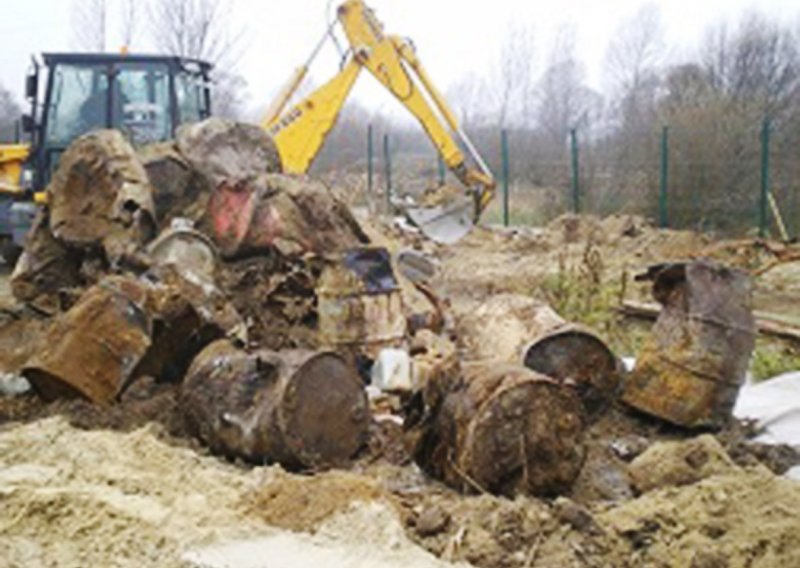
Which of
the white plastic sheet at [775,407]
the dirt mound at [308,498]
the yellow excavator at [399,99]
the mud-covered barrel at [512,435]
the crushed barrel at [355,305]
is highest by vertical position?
the yellow excavator at [399,99]

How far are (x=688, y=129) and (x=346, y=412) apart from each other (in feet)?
41.6

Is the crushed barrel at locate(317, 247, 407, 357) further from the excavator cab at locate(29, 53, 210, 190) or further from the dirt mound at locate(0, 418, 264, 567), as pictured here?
the excavator cab at locate(29, 53, 210, 190)

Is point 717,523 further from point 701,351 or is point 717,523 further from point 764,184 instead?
point 764,184

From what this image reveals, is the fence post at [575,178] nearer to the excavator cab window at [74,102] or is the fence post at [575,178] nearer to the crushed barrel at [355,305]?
the excavator cab window at [74,102]

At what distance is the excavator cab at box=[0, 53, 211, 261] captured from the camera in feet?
35.5

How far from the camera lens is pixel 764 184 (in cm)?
1435

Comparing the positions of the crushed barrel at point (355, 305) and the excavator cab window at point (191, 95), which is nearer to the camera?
the crushed barrel at point (355, 305)

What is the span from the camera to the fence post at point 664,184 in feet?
51.5

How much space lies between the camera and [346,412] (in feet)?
16.5

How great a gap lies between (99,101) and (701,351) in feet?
25.0

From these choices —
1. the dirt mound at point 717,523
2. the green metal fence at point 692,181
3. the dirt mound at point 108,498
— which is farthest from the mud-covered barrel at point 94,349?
the green metal fence at point 692,181

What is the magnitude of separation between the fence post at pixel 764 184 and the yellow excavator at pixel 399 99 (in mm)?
3879

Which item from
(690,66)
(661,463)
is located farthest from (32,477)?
(690,66)

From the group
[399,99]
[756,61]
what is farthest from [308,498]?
[756,61]
